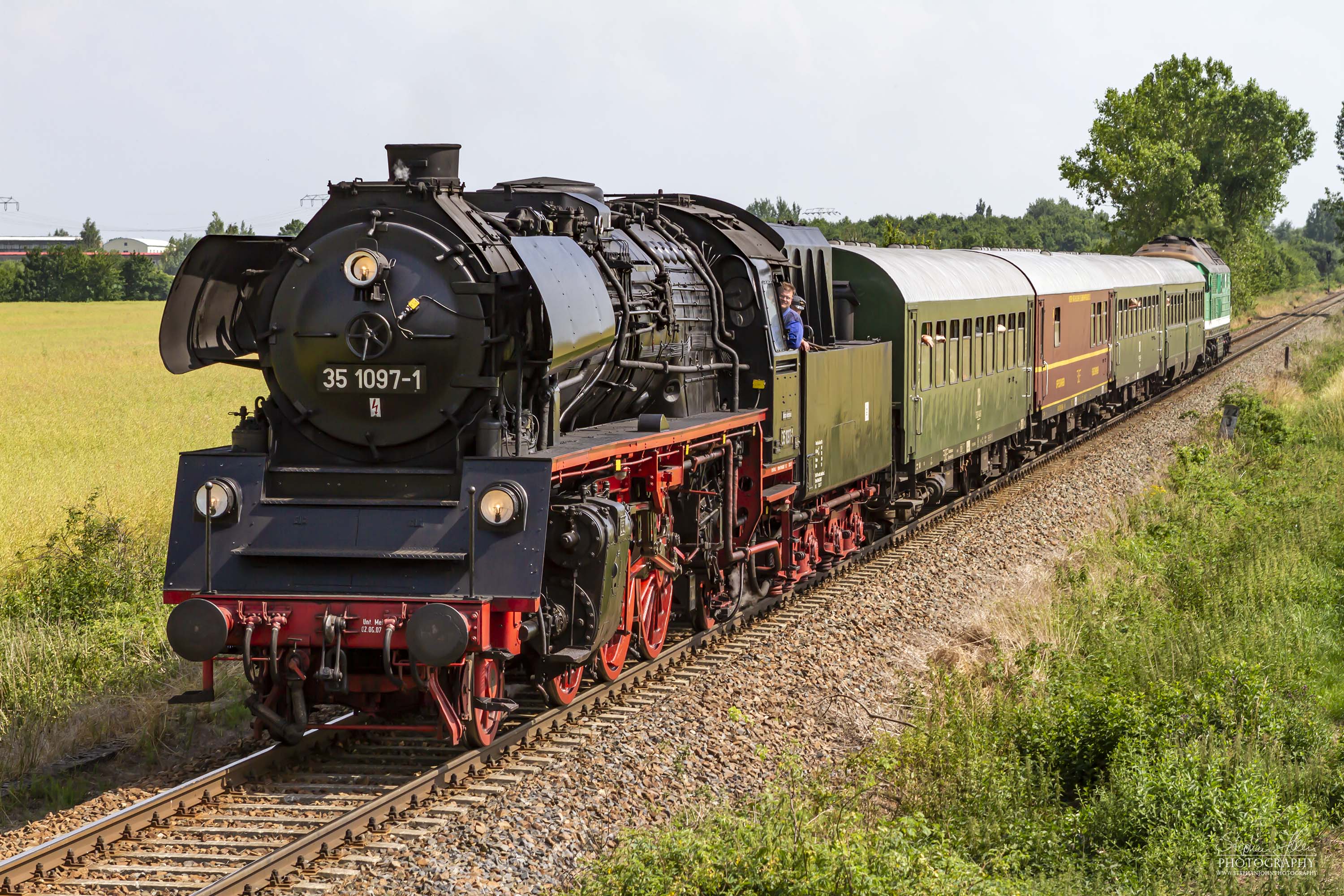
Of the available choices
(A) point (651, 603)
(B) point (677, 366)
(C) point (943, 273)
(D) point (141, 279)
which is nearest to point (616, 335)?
(B) point (677, 366)

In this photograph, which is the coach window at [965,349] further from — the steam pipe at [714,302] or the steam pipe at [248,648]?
the steam pipe at [248,648]

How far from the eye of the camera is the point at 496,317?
294 inches

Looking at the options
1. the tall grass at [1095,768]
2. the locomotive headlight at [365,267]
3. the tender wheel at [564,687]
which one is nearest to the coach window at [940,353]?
the tall grass at [1095,768]

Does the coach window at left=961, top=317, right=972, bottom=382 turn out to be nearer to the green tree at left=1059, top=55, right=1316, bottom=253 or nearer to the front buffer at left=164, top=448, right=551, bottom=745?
the front buffer at left=164, top=448, right=551, bottom=745

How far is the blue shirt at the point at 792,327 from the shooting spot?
11406mm

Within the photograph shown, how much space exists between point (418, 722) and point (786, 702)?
253 centimetres

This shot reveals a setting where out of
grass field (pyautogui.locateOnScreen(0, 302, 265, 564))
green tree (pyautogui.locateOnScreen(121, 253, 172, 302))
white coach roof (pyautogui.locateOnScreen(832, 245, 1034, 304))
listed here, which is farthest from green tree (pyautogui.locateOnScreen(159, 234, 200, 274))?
white coach roof (pyautogui.locateOnScreen(832, 245, 1034, 304))

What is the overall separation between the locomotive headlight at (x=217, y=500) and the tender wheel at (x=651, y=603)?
8.88ft

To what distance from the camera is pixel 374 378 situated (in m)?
7.53

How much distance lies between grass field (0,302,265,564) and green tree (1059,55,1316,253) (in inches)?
1513

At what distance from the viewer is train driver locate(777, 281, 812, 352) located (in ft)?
37.4

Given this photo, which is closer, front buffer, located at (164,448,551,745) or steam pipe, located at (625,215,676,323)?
front buffer, located at (164,448,551,745)

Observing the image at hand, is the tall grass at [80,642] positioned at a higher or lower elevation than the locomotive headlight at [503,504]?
lower

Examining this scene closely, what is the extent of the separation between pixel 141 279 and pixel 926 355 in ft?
233
